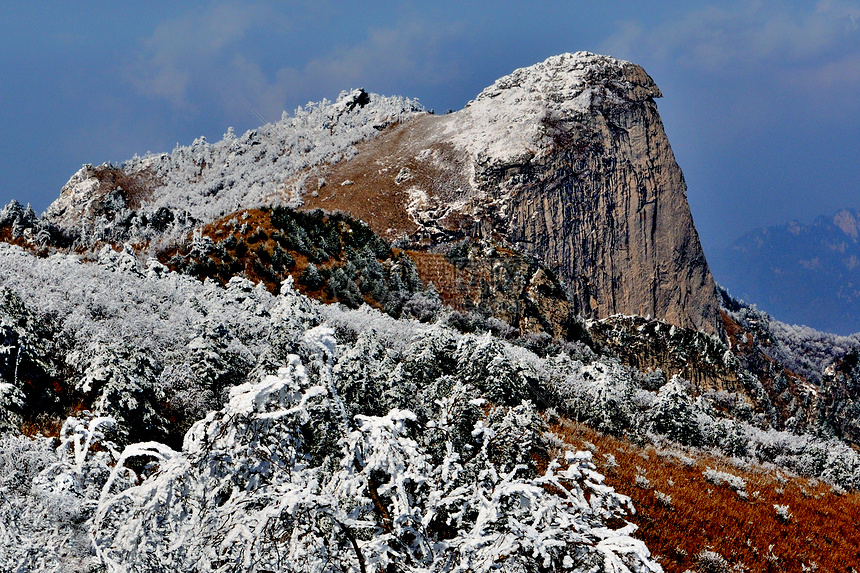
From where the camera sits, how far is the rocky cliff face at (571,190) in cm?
8325

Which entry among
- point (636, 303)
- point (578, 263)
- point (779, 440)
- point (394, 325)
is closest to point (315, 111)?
point (578, 263)

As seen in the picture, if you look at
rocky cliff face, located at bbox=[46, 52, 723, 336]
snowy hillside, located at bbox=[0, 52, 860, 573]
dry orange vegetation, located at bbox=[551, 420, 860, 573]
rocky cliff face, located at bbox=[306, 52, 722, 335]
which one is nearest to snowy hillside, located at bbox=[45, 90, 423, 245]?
rocky cliff face, located at bbox=[46, 52, 723, 336]

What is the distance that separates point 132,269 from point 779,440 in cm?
3681

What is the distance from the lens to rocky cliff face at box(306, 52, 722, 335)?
83.2 metres

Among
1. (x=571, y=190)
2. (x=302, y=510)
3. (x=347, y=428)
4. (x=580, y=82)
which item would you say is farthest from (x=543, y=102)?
(x=302, y=510)

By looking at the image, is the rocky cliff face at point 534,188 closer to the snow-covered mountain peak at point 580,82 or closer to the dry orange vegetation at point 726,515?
the snow-covered mountain peak at point 580,82

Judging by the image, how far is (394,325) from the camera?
103 ft

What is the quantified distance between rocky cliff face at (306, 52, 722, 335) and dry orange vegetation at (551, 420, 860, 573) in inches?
2474

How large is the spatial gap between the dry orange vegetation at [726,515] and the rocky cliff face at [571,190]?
62.8 m

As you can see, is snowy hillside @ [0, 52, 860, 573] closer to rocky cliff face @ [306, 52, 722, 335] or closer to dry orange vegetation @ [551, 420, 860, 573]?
dry orange vegetation @ [551, 420, 860, 573]

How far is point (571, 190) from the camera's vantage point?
86688mm

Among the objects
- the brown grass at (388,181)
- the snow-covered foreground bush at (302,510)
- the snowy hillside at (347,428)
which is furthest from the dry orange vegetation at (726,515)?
the brown grass at (388,181)

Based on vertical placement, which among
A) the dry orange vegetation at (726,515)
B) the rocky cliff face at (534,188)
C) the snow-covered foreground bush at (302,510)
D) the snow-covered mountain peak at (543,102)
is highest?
the snow-covered mountain peak at (543,102)

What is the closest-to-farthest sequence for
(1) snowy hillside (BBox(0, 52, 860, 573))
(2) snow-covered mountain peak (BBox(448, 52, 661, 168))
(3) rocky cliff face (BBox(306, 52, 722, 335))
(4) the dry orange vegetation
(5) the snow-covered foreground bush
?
(5) the snow-covered foreground bush
(1) snowy hillside (BBox(0, 52, 860, 573))
(4) the dry orange vegetation
(3) rocky cliff face (BBox(306, 52, 722, 335))
(2) snow-covered mountain peak (BBox(448, 52, 661, 168))
